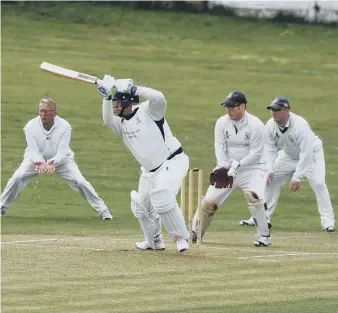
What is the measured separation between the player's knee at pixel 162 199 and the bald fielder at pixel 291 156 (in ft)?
11.3

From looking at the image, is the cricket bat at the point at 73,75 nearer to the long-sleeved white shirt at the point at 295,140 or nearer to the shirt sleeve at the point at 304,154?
the long-sleeved white shirt at the point at 295,140

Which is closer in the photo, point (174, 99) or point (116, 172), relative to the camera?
point (116, 172)

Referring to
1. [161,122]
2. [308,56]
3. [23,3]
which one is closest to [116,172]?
[161,122]

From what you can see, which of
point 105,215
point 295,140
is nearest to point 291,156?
point 295,140

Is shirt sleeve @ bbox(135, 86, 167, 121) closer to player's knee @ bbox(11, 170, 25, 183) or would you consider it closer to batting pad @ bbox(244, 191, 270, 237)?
batting pad @ bbox(244, 191, 270, 237)

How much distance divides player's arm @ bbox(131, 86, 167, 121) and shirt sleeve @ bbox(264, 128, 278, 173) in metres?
3.57

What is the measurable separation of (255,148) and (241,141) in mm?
199

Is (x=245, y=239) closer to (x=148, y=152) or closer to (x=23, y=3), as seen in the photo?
(x=148, y=152)

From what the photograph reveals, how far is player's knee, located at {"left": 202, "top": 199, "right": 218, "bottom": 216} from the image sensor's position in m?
14.9

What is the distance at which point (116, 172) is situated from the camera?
2427 cm

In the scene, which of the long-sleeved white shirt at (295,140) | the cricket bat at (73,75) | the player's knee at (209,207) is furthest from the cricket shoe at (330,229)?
the cricket bat at (73,75)

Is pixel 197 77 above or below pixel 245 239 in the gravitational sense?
below

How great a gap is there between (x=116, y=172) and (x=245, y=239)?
8.79 metres

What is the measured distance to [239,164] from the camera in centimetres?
1472
